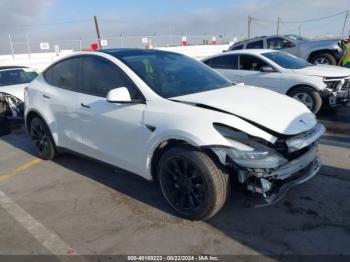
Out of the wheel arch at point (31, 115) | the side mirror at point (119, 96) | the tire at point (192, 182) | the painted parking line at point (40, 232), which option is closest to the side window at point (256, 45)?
the wheel arch at point (31, 115)

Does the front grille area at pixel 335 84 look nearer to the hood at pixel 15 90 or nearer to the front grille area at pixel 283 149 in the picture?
the front grille area at pixel 283 149

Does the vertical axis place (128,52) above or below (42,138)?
above

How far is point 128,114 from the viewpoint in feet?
12.2

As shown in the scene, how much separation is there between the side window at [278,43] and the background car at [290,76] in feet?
15.9

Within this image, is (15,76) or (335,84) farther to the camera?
(15,76)

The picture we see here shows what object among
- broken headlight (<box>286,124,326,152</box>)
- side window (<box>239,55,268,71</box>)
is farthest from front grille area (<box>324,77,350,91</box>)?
broken headlight (<box>286,124,326,152</box>)

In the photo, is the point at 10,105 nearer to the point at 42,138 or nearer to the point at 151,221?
the point at 42,138

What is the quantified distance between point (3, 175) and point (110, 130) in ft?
7.91

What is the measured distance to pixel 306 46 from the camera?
1246 cm

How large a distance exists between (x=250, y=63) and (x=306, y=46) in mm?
5274

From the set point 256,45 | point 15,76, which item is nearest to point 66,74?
point 15,76

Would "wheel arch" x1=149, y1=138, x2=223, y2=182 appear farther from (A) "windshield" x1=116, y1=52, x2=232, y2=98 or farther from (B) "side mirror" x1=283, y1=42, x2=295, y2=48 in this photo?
(B) "side mirror" x1=283, y1=42, x2=295, y2=48

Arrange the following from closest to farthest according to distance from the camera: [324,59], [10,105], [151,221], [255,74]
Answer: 1. [151,221]
2. [10,105]
3. [255,74]
4. [324,59]

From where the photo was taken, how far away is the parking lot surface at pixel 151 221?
309cm
